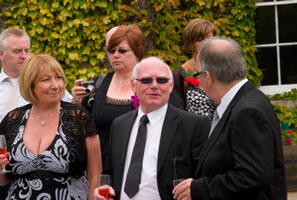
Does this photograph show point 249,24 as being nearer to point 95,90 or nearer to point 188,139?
point 95,90

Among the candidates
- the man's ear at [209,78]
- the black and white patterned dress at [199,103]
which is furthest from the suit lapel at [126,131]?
the black and white patterned dress at [199,103]

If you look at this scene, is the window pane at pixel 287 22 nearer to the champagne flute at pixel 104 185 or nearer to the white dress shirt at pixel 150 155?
the white dress shirt at pixel 150 155

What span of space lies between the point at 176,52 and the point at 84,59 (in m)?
1.33

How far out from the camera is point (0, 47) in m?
6.01

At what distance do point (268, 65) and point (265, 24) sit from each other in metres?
0.65

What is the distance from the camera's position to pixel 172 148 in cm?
397

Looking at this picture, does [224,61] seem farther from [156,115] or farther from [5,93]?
[5,93]

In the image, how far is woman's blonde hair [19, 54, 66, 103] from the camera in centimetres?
444

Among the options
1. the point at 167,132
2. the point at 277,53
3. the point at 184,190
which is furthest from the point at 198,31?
the point at 277,53

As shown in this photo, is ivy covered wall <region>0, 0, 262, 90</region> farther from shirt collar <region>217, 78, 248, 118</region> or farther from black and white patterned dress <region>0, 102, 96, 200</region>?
shirt collar <region>217, 78, 248, 118</region>

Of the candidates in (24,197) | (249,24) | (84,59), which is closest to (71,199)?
(24,197)

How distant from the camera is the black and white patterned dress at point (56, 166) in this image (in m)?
4.28

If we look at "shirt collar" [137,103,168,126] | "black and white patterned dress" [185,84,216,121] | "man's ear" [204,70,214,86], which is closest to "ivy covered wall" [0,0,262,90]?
"black and white patterned dress" [185,84,216,121]

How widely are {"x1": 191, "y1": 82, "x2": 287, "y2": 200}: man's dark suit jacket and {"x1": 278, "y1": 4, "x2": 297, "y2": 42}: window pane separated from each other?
612 centimetres
